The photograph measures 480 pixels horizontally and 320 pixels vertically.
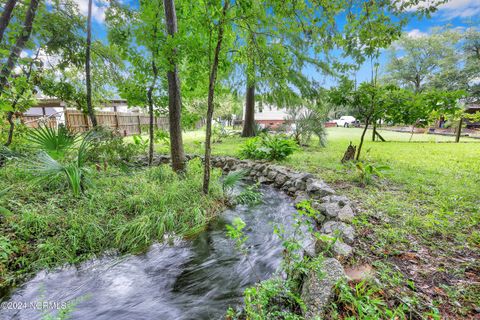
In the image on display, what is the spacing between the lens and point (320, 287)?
1373 millimetres

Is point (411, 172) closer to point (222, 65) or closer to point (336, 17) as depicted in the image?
point (336, 17)

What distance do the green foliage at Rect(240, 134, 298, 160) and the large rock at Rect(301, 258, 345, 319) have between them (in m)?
4.38

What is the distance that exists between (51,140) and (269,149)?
450 cm

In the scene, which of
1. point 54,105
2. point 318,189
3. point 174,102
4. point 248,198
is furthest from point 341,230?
point 54,105

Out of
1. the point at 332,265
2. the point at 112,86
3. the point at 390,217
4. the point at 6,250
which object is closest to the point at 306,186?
the point at 390,217

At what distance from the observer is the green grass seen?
7.12ft

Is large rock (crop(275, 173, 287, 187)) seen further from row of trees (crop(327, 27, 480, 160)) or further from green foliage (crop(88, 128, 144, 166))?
green foliage (crop(88, 128, 144, 166))

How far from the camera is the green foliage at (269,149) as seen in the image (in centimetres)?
586

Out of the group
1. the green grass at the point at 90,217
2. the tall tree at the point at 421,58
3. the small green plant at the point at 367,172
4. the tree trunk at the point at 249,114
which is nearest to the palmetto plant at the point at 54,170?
the green grass at the point at 90,217

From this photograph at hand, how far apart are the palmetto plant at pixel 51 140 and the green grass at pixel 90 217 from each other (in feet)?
1.67

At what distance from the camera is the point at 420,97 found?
3766 millimetres

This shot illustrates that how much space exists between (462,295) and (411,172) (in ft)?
13.0

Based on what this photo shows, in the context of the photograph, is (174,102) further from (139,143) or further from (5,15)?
(5,15)

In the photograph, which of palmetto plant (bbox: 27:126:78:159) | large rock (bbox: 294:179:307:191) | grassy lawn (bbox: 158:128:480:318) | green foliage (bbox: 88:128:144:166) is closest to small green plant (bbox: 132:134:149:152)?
green foliage (bbox: 88:128:144:166)
